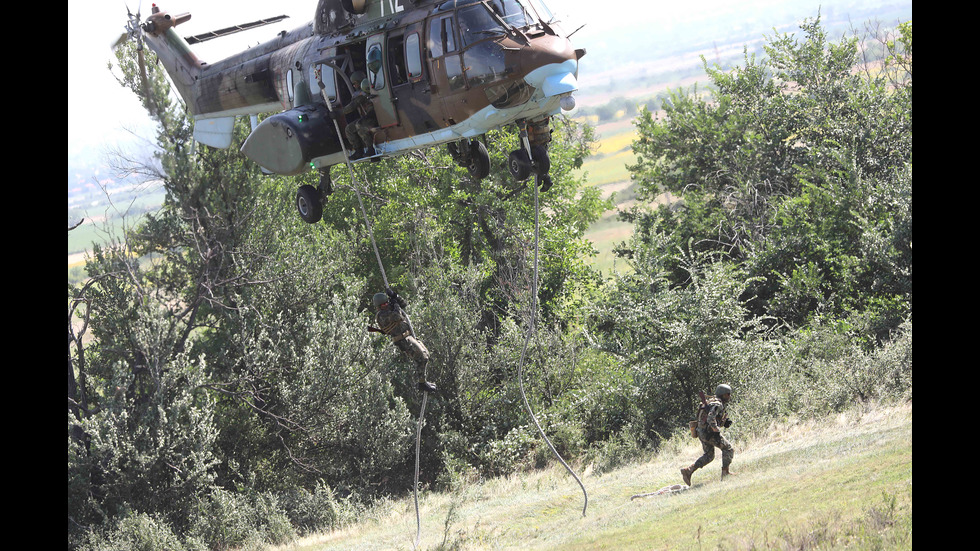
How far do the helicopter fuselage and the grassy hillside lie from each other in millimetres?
5763

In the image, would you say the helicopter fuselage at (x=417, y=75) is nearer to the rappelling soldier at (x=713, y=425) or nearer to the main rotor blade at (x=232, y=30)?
the main rotor blade at (x=232, y=30)

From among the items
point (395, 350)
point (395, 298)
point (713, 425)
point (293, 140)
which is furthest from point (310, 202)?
point (395, 350)

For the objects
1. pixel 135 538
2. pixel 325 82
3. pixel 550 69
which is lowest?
pixel 135 538

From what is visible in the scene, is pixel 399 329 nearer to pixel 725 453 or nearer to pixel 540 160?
pixel 540 160

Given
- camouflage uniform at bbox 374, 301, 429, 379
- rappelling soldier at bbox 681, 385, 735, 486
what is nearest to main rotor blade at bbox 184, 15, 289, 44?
camouflage uniform at bbox 374, 301, 429, 379

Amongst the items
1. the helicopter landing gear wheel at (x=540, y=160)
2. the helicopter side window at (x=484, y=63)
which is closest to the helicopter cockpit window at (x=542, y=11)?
the helicopter side window at (x=484, y=63)

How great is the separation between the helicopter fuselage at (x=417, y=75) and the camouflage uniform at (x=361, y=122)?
99 millimetres

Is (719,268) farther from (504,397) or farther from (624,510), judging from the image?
(624,510)

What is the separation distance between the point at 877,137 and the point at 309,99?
2956 centimetres

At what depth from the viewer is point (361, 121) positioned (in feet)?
41.0

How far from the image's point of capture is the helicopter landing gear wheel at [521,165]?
1218 cm

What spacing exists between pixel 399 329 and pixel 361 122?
2.94 m

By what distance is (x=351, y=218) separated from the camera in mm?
38594
